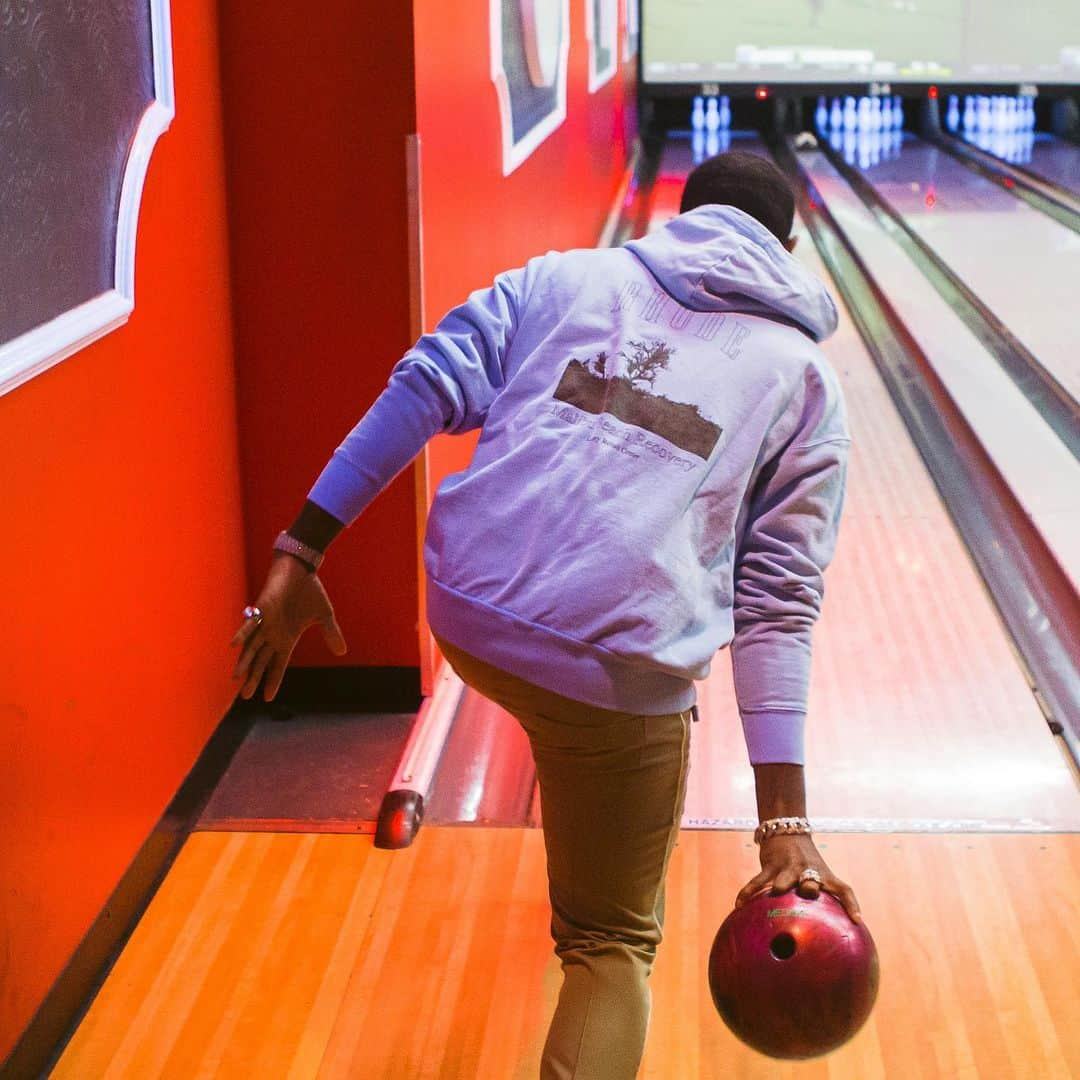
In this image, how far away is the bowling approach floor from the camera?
183 cm

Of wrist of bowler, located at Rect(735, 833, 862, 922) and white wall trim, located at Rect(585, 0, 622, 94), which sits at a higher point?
white wall trim, located at Rect(585, 0, 622, 94)

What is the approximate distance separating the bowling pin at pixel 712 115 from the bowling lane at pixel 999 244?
1800 mm

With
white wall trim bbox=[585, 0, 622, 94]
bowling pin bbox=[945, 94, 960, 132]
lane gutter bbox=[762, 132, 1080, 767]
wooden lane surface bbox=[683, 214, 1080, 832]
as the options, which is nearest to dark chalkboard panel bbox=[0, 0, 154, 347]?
wooden lane surface bbox=[683, 214, 1080, 832]

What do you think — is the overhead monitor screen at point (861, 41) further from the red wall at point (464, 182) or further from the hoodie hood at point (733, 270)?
the hoodie hood at point (733, 270)

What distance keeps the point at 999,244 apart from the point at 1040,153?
139 inches

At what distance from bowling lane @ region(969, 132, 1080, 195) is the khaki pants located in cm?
758

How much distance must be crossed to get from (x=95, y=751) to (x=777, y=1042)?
3.42 ft

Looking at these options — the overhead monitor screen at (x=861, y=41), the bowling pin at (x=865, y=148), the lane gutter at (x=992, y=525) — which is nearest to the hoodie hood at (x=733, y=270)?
the lane gutter at (x=992, y=525)

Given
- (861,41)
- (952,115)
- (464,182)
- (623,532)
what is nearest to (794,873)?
(623,532)

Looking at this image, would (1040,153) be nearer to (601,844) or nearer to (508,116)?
(508,116)

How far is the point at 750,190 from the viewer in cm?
152

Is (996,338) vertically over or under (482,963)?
over

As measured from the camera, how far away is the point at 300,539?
59.0 inches

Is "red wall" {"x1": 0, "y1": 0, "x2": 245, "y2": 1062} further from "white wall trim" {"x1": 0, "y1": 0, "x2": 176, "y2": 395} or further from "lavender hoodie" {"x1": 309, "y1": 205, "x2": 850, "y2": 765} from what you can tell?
"lavender hoodie" {"x1": 309, "y1": 205, "x2": 850, "y2": 765}
